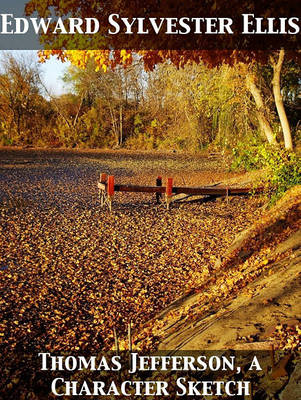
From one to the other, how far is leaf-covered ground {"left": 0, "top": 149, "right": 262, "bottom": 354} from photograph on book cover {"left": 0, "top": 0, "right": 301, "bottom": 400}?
3cm

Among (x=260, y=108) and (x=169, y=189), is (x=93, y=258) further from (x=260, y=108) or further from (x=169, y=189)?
(x=260, y=108)

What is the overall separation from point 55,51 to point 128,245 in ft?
13.0

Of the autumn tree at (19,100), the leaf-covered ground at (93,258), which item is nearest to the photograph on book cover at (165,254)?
the leaf-covered ground at (93,258)

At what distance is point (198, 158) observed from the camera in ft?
87.3

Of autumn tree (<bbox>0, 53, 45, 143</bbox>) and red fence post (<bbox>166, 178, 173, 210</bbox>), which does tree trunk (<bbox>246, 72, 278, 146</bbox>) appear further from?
autumn tree (<bbox>0, 53, 45, 143</bbox>)

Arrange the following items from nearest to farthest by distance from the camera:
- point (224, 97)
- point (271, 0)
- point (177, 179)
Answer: point (271, 0)
point (224, 97)
point (177, 179)

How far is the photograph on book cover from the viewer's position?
3557 millimetres

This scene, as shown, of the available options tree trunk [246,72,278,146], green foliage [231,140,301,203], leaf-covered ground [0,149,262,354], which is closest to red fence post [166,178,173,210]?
leaf-covered ground [0,149,262,354]

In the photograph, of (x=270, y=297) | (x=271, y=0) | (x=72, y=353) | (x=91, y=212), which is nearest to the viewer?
(x=270, y=297)

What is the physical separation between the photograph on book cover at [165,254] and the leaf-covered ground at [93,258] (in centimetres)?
3

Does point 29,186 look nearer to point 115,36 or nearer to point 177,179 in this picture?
point 177,179

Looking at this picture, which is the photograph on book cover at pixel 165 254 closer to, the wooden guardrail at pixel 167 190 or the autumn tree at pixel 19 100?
the wooden guardrail at pixel 167 190

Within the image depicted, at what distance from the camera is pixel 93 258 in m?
7.50

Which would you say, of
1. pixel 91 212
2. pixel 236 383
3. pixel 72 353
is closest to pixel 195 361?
pixel 236 383
